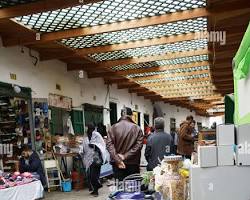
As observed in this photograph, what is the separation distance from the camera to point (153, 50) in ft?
29.2

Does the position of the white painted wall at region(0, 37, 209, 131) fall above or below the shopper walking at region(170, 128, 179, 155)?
above

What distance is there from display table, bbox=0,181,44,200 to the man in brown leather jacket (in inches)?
48.9

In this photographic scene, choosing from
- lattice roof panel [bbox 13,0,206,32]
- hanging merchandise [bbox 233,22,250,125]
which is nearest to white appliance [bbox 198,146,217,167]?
hanging merchandise [bbox 233,22,250,125]

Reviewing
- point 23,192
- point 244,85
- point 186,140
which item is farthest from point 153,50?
point 244,85

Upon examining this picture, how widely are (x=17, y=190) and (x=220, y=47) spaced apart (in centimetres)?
554

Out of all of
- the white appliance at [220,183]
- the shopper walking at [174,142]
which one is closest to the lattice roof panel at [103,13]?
the shopper walking at [174,142]

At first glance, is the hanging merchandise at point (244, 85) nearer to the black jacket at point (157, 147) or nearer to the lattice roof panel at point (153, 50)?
the black jacket at point (157, 147)

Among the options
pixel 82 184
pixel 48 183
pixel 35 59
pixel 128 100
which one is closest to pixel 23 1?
pixel 35 59

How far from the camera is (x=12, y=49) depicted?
297 inches

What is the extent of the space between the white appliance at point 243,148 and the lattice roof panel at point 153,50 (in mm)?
6247

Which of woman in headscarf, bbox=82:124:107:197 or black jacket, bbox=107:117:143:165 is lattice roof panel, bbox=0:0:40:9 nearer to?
black jacket, bbox=107:117:143:165

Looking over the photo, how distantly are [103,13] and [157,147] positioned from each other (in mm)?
2484

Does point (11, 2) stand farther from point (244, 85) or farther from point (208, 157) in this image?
point (244, 85)

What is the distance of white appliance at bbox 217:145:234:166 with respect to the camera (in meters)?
2.05
